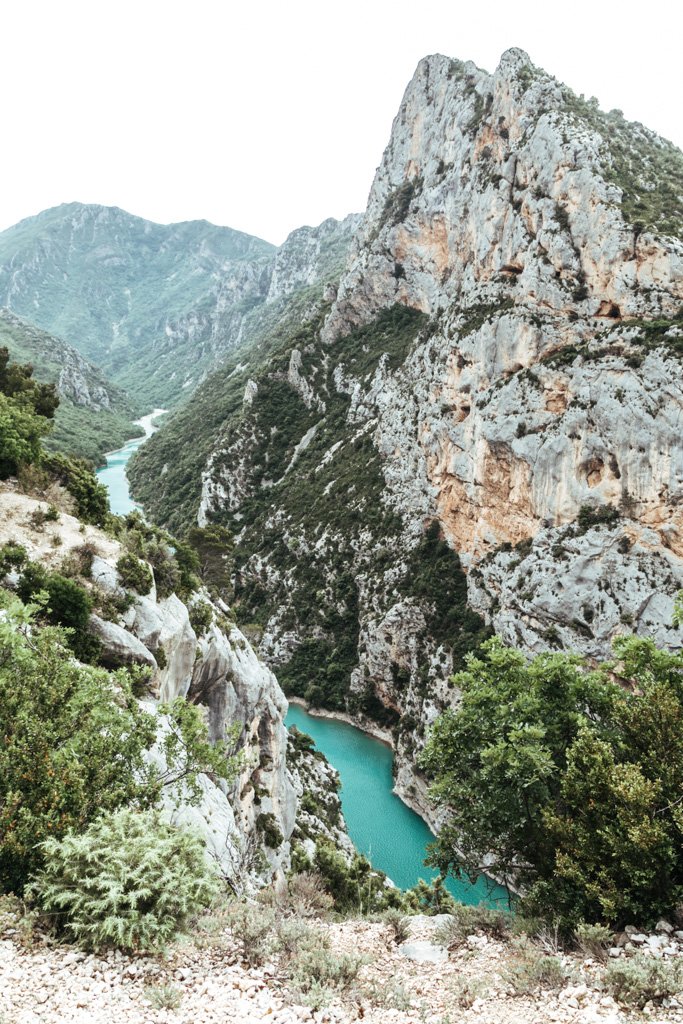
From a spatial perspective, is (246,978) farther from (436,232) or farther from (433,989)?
(436,232)

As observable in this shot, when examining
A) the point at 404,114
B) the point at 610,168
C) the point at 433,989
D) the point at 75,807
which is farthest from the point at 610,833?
the point at 404,114

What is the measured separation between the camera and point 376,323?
85.9 meters

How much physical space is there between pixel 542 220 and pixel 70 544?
151 feet

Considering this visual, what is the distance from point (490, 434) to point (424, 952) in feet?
130

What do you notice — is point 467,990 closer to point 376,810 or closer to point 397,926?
point 397,926

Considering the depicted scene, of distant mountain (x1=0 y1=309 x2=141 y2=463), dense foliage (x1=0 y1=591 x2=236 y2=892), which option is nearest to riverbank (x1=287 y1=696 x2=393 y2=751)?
dense foliage (x1=0 y1=591 x2=236 y2=892)

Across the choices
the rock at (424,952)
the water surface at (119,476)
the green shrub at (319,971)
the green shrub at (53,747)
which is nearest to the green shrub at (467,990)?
the rock at (424,952)

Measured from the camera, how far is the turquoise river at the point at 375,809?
3481cm

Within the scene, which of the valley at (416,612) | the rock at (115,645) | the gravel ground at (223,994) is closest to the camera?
the gravel ground at (223,994)

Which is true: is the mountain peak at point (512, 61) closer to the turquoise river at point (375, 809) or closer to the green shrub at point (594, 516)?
the green shrub at point (594, 516)

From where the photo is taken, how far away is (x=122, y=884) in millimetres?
6832

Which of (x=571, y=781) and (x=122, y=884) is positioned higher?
(x=571, y=781)

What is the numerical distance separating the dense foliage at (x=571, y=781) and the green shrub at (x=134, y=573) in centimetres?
1008

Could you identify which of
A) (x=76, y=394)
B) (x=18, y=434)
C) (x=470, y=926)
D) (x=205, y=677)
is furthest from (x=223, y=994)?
(x=76, y=394)
